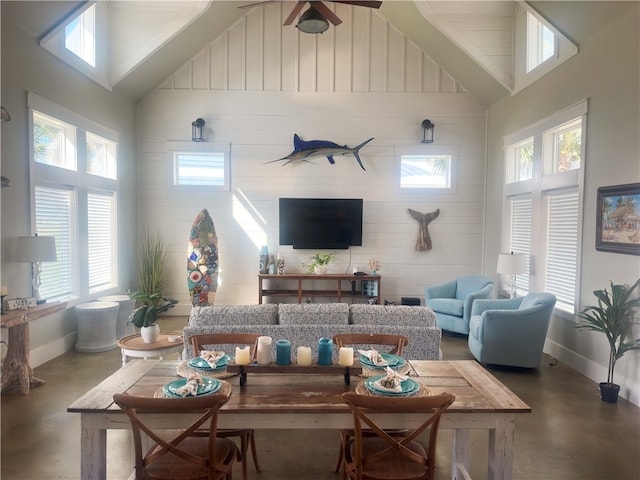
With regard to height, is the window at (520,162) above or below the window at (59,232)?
above

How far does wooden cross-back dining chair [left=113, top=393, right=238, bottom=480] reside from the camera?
1577mm

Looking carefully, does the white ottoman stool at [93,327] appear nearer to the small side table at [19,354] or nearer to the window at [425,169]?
the small side table at [19,354]

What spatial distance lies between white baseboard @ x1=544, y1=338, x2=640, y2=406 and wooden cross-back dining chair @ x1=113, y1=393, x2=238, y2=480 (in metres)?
3.50

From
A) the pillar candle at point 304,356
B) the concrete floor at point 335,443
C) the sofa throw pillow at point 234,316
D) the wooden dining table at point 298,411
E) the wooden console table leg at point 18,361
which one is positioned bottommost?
the concrete floor at point 335,443

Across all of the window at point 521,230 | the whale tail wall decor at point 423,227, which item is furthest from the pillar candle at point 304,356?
the whale tail wall decor at point 423,227

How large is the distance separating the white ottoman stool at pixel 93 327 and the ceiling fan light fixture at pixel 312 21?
3.86 m

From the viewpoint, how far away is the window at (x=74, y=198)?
4.51 m

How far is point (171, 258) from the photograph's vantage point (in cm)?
687

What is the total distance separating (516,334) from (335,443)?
7.70 ft

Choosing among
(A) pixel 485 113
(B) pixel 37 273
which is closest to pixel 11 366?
(B) pixel 37 273

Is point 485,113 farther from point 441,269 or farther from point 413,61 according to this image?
point 441,269

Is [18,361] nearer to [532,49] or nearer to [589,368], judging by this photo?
[589,368]

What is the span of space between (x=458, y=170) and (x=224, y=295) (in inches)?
177

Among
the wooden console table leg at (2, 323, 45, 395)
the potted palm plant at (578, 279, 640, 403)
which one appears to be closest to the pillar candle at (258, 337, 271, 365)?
the wooden console table leg at (2, 323, 45, 395)
